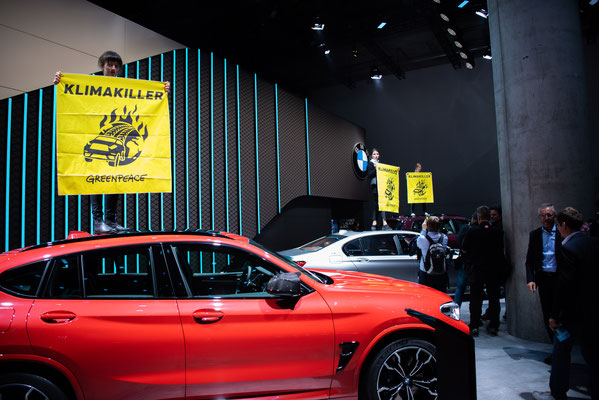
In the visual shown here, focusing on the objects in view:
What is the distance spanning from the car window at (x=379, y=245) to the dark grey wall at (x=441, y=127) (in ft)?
28.2

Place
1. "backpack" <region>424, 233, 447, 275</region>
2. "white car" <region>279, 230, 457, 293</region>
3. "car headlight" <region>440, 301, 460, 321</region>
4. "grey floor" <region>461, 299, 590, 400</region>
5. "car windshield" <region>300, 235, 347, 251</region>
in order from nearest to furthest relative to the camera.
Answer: "car headlight" <region>440, 301, 460, 321</region>
"grey floor" <region>461, 299, 590, 400</region>
"backpack" <region>424, 233, 447, 275</region>
"white car" <region>279, 230, 457, 293</region>
"car windshield" <region>300, 235, 347, 251</region>

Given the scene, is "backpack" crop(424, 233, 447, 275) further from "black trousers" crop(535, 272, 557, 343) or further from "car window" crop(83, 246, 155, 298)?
"car window" crop(83, 246, 155, 298)

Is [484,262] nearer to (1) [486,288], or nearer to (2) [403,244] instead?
(1) [486,288]

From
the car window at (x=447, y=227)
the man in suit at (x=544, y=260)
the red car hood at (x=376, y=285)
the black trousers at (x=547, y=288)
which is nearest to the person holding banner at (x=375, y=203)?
the car window at (x=447, y=227)

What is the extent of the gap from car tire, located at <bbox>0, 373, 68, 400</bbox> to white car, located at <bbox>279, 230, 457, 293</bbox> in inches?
167

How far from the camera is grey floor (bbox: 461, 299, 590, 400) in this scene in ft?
11.5

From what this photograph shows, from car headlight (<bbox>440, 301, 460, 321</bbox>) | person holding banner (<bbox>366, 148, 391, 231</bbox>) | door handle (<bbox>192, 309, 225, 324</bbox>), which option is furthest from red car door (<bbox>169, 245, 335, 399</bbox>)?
person holding banner (<bbox>366, 148, 391, 231</bbox>)

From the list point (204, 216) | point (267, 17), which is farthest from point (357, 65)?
point (204, 216)

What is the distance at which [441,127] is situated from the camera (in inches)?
595

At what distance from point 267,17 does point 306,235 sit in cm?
651

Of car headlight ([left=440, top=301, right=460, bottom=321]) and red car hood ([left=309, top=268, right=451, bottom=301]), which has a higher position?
red car hood ([left=309, top=268, right=451, bottom=301])

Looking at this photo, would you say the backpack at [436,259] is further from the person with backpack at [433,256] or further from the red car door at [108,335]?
the red car door at [108,335]

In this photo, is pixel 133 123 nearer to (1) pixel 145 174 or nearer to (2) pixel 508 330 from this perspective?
(1) pixel 145 174

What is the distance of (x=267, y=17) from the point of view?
38.5ft
